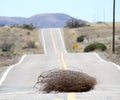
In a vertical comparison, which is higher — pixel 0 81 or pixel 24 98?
pixel 24 98

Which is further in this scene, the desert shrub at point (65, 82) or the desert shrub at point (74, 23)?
the desert shrub at point (74, 23)

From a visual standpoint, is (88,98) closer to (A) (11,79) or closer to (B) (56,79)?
(B) (56,79)

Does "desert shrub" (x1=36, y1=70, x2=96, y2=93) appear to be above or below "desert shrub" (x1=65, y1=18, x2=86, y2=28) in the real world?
above

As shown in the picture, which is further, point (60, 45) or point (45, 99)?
point (60, 45)

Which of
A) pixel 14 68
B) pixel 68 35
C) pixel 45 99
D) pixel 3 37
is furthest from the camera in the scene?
pixel 68 35

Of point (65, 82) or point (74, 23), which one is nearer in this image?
point (65, 82)

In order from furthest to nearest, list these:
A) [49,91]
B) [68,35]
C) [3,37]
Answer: [68,35], [3,37], [49,91]

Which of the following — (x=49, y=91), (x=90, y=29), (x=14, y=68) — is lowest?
(x=90, y=29)

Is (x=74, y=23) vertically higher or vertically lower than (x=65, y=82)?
lower

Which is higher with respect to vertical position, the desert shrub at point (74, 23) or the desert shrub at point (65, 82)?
the desert shrub at point (65, 82)

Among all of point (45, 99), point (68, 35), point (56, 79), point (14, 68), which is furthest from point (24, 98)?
point (68, 35)

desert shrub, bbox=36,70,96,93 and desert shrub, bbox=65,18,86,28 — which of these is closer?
desert shrub, bbox=36,70,96,93

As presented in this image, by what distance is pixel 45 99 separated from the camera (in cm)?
1345

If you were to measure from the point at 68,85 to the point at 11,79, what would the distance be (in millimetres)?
7310
